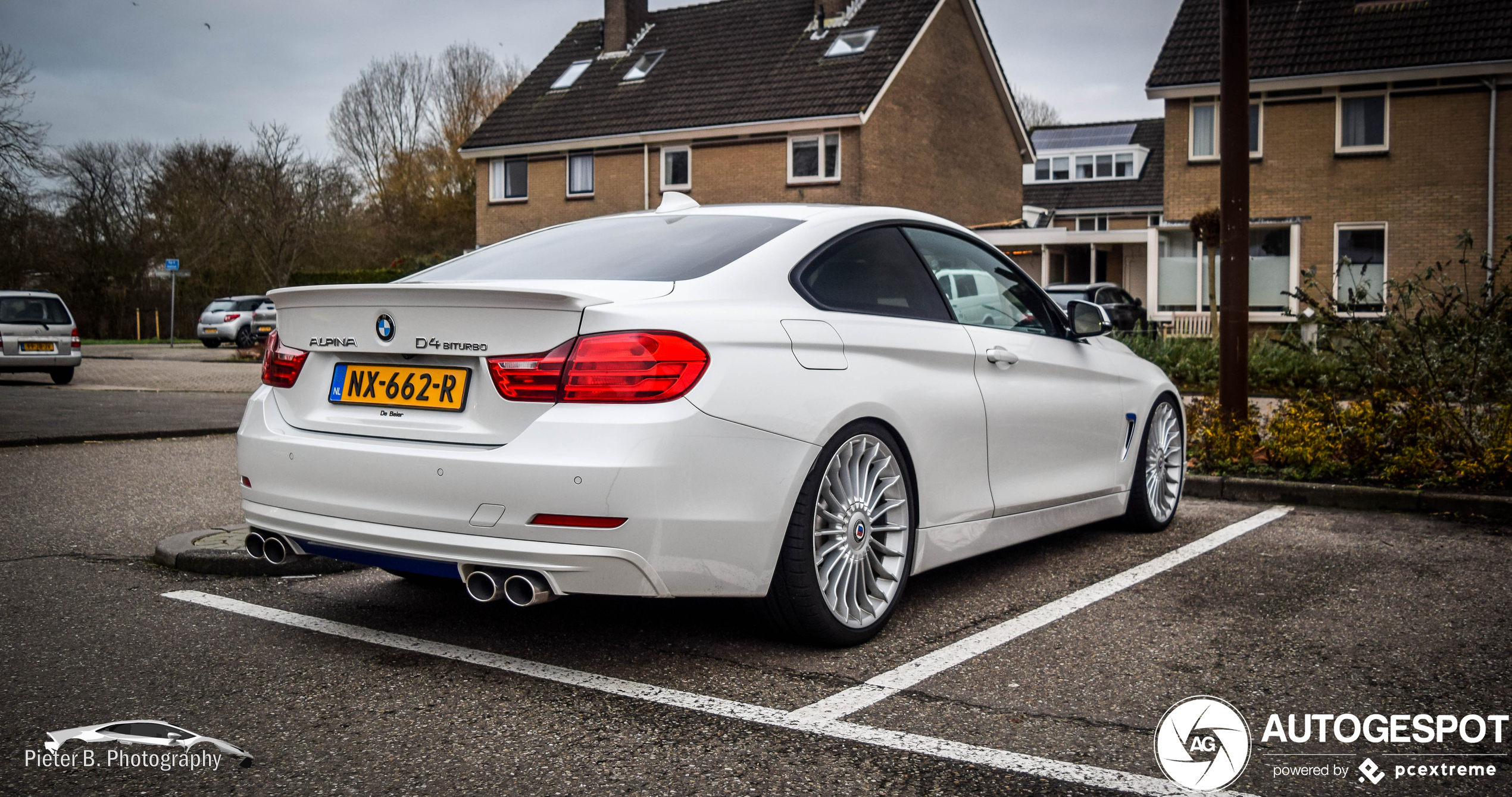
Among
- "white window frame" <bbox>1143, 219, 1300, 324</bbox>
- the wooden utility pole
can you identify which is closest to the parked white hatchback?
the wooden utility pole

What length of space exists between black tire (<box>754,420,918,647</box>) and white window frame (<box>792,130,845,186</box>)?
27.0 m

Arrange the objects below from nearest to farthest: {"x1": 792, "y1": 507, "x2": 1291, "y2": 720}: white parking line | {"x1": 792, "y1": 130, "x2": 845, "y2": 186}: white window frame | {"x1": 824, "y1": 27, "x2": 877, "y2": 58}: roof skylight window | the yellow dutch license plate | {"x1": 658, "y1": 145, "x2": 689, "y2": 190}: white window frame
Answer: {"x1": 792, "y1": 507, "x2": 1291, "y2": 720}: white parking line
the yellow dutch license plate
{"x1": 792, "y1": 130, "x2": 845, "y2": 186}: white window frame
{"x1": 824, "y1": 27, "x2": 877, "y2": 58}: roof skylight window
{"x1": 658, "y1": 145, "x2": 689, "y2": 190}: white window frame

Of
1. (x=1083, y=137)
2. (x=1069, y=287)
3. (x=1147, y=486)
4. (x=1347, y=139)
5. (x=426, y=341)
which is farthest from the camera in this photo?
(x=1083, y=137)

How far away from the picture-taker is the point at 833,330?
13.1 feet

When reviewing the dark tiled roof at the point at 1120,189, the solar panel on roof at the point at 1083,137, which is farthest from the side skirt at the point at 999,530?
the solar panel on roof at the point at 1083,137

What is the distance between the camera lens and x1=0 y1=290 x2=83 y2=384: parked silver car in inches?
746

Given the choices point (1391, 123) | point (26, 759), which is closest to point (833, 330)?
point (26, 759)

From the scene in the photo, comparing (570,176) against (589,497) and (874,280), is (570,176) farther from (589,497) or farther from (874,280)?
(589,497)

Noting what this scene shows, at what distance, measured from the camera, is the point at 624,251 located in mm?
4285

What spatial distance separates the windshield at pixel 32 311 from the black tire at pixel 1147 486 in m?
18.2

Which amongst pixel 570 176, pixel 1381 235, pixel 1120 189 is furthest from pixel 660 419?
pixel 1120 189

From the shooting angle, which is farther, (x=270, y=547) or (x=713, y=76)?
(x=713, y=76)

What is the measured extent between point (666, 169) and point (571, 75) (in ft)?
19.0

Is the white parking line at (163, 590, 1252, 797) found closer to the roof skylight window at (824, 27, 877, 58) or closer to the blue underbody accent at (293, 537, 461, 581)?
the blue underbody accent at (293, 537, 461, 581)
